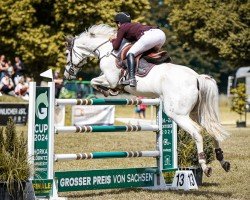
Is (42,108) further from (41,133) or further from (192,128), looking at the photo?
(192,128)

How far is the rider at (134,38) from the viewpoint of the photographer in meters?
10.2

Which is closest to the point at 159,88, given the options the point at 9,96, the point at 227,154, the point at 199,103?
the point at 199,103

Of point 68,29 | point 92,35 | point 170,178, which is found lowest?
point 170,178

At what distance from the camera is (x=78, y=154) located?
977 cm

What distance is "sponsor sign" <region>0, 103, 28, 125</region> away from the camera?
2178 centimetres

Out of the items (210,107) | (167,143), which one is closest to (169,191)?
(167,143)

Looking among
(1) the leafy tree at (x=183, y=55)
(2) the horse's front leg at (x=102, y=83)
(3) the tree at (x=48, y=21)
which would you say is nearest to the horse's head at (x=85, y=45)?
(2) the horse's front leg at (x=102, y=83)

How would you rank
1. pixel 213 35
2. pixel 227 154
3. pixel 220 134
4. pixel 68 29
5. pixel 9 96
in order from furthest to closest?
pixel 213 35 < pixel 68 29 < pixel 9 96 < pixel 227 154 < pixel 220 134

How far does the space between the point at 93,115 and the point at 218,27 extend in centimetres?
1566

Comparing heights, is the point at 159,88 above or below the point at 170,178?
above

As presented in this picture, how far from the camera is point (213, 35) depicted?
39156 millimetres

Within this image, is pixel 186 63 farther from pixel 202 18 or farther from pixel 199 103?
pixel 199 103

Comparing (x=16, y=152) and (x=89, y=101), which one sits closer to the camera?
(x=16, y=152)

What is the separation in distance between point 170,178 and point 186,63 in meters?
66.7
